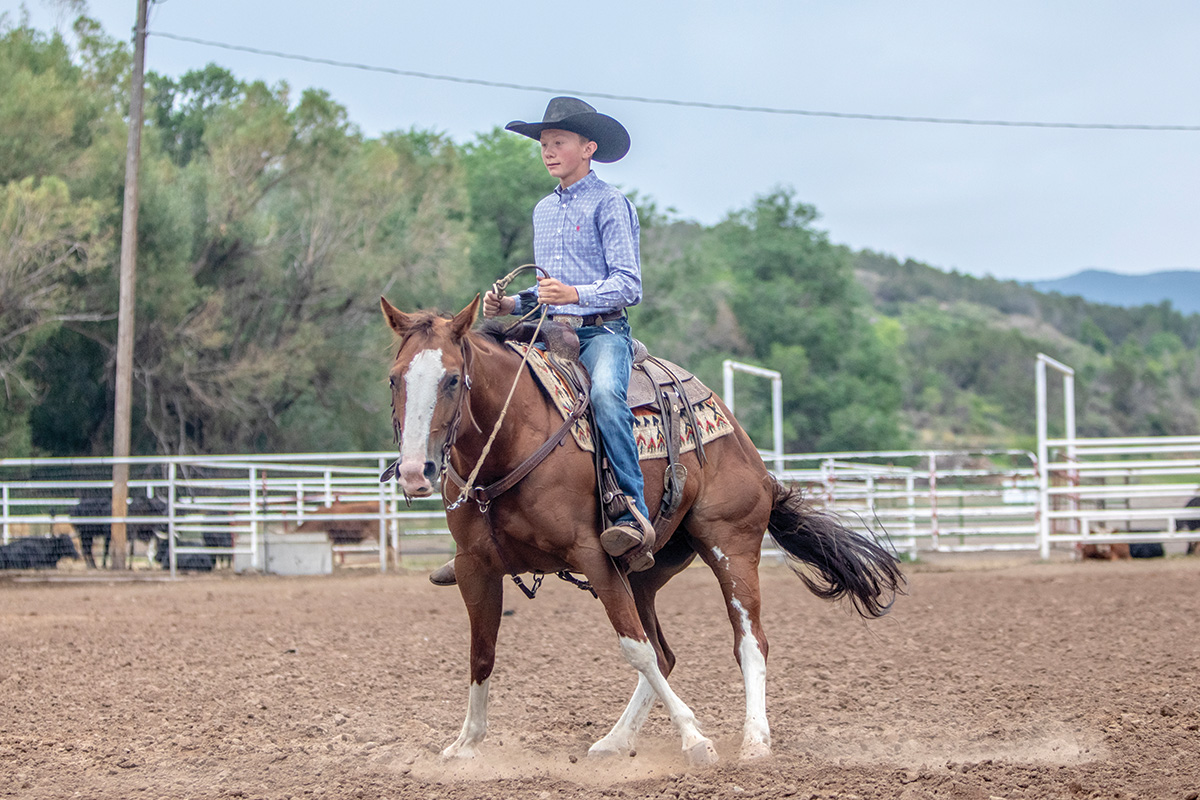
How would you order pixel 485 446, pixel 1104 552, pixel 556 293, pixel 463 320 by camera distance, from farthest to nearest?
pixel 1104 552, pixel 556 293, pixel 485 446, pixel 463 320

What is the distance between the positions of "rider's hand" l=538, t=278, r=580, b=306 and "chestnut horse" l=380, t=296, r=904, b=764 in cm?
29

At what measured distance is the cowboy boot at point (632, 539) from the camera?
161 inches

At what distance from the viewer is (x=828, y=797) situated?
3.59 meters

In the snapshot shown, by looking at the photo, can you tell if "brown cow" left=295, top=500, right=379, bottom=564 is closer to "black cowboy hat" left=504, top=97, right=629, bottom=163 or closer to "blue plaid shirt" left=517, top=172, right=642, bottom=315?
"blue plaid shirt" left=517, top=172, right=642, bottom=315

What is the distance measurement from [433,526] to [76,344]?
24.5 ft

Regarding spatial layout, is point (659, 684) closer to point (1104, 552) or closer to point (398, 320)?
point (398, 320)

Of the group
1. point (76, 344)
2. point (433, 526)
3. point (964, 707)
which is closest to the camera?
point (964, 707)

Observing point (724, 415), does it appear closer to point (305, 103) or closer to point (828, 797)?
point (828, 797)

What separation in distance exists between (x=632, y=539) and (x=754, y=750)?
101cm

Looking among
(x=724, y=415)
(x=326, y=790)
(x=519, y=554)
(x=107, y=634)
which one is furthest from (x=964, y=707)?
A: (x=107, y=634)

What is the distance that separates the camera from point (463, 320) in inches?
153

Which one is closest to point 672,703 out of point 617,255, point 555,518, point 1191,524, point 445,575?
point 555,518

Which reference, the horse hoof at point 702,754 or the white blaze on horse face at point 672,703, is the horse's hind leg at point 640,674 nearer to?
the white blaze on horse face at point 672,703

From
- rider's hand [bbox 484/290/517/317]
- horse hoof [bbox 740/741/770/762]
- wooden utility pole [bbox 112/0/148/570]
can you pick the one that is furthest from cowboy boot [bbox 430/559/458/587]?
wooden utility pole [bbox 112/0/148/570]
